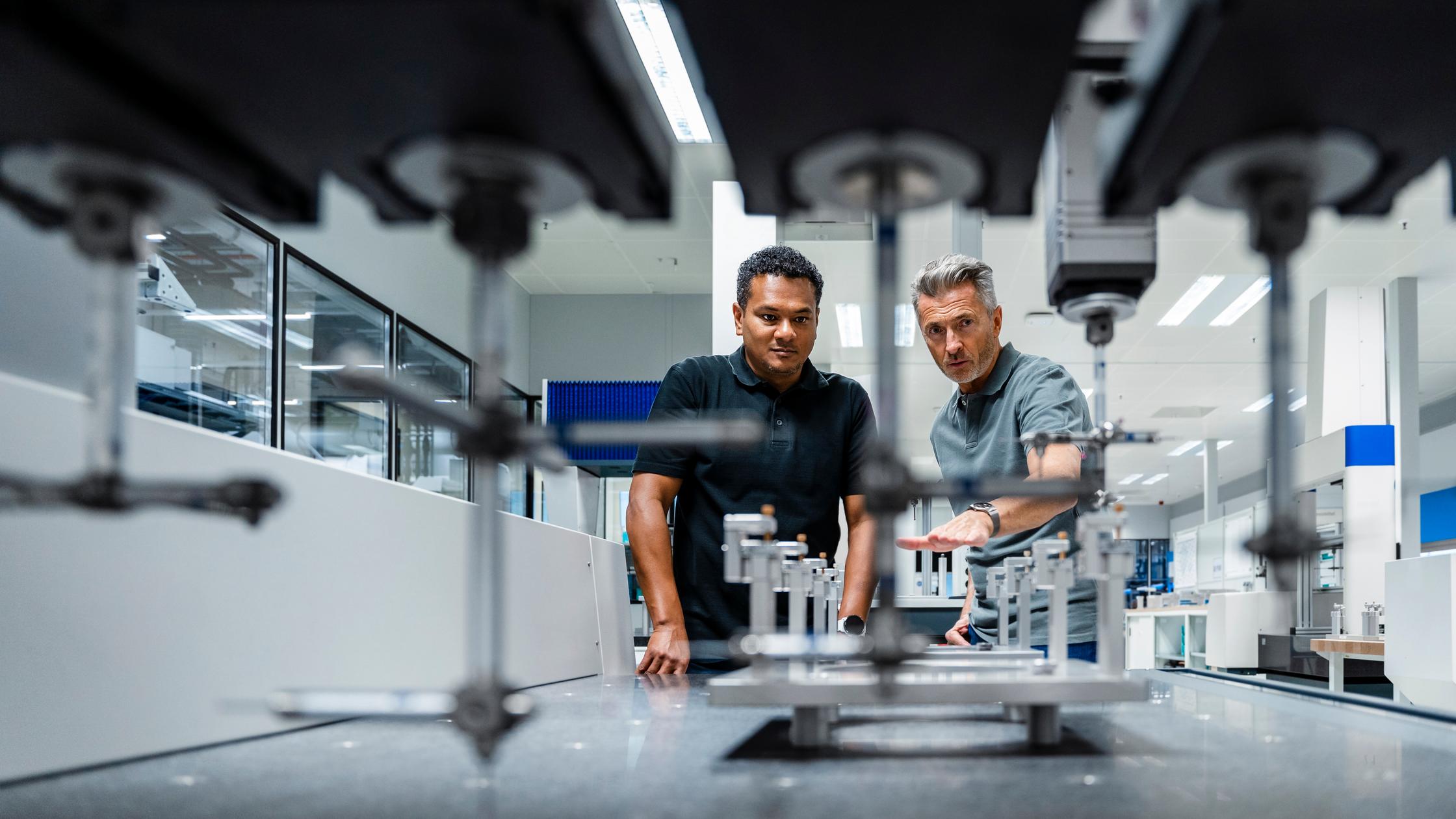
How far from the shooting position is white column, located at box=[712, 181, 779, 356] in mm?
3119

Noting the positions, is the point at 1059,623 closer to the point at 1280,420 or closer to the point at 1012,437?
the point at 1280,420

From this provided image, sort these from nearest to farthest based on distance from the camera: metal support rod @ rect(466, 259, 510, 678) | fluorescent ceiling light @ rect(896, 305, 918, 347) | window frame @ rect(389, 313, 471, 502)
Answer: metal support rod @ rect(466, 259, 510, 678) < fluorescent ceiling light @ rect(896, 305, 918, 347) < window frame @ rect(389, 313, 471, 502)

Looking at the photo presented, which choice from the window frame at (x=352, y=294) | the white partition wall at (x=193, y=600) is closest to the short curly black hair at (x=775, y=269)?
the white partition wall at (x=193, y=600)

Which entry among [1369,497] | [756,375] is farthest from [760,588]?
[1369,497]

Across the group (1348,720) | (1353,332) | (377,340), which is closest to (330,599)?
(1348,720)

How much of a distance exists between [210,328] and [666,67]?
2.56 m

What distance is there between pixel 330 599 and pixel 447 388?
23.1ft

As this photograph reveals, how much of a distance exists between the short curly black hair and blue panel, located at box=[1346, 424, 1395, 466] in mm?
6200

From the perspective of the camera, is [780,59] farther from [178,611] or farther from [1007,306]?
[1007,306]

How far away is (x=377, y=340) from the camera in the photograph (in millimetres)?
6508

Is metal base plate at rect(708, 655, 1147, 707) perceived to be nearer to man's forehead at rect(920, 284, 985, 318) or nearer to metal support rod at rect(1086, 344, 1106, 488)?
metal support rod at rect(1086, 344, 1106, 488)

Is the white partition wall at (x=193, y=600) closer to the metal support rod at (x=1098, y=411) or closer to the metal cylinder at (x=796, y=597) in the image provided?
the metal cylinder at (x=796, y=597)

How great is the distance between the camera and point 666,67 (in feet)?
14.4

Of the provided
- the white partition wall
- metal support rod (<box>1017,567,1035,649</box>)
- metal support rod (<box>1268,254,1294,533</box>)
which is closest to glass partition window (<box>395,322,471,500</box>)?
the white partition wall
